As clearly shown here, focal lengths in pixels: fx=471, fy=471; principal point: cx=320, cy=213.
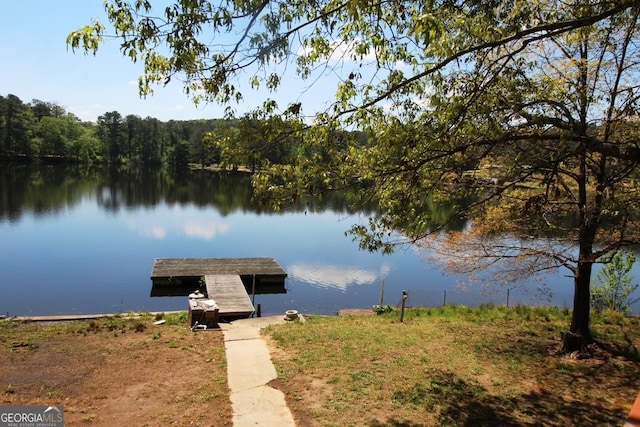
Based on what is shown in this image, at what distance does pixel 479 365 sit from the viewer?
356 inches

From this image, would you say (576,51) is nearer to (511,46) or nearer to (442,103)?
(511,46)

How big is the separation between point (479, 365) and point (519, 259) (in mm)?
2510

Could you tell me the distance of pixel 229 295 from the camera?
64.0 ft

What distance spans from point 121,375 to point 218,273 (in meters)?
15.9

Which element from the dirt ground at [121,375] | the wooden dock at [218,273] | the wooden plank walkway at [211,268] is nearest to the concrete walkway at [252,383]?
the dirt ground at [121,375]

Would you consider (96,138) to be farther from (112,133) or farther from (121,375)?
(121,375)

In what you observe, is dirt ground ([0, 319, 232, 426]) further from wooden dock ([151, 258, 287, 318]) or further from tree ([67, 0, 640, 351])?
wooden dock ([151, 258, 287, 318])

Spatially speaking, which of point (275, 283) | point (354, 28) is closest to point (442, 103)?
point (354, 28)

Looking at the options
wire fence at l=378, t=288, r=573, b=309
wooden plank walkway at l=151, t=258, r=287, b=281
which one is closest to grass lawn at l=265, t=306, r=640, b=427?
wire fence at l=378, t=288, r=573, b=309

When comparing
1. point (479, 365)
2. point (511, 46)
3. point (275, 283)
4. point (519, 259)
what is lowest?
point (275, 283)

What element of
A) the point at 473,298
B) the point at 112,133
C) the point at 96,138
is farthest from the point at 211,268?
the point at 96,138

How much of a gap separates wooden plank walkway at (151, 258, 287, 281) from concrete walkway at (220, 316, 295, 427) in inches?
508

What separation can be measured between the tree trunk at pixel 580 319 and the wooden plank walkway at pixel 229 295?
1063 centimetres

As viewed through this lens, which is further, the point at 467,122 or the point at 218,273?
the point at 218,273
